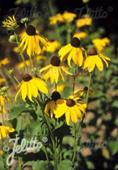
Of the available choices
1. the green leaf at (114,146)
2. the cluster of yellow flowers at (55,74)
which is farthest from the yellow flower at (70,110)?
the green leaf at (114,146)

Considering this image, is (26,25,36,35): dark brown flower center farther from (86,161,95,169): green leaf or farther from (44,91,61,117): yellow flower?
(86,161,95,169): green leaf

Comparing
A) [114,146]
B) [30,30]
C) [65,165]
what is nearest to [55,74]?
[30,30]

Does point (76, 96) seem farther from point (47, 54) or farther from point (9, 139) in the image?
point (47, 54)

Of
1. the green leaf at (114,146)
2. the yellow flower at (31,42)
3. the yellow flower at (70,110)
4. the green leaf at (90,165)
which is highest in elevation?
the yellow flower at (31,42)

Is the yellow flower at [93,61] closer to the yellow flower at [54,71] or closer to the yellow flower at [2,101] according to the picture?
the yellow flower at [54,71]

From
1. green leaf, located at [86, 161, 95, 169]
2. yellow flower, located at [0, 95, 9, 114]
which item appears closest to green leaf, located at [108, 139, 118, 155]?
green leaf, located at [86, 161, 95, 169]

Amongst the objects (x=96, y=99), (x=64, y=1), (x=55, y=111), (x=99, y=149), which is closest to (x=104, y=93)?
(x=96, y=99)
